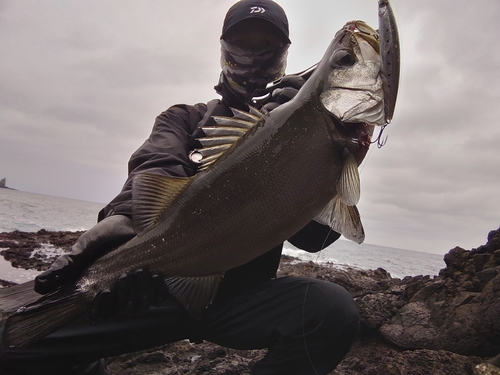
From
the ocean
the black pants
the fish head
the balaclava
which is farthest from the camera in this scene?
the ocean

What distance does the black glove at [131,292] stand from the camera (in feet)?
7.47

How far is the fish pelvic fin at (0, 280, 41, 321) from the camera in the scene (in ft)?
8.10

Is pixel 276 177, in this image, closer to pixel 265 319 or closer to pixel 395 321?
pixel 265 319

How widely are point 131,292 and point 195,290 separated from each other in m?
0.42

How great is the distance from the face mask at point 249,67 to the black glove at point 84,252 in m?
1.88

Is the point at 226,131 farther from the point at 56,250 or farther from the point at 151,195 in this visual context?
the point at 56,250

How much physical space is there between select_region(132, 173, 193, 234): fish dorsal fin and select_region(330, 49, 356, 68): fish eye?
1163 mm

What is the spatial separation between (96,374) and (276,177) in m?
2.48

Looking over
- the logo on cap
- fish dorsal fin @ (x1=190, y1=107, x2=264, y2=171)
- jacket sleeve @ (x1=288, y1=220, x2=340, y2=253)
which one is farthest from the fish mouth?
the logo on cap

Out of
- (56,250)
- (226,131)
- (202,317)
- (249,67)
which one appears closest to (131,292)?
(202,317)

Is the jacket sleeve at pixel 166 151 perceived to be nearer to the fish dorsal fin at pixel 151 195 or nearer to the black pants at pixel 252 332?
the fish dorsal fin at pixel 151 195

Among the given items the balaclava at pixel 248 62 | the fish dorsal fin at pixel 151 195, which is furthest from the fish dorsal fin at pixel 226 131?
the balaclava at pixel 248 62

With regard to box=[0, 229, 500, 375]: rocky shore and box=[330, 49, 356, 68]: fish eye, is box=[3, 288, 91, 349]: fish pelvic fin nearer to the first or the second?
box=[0, 229, 500, 375]: rocky shore

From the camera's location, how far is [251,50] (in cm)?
357
